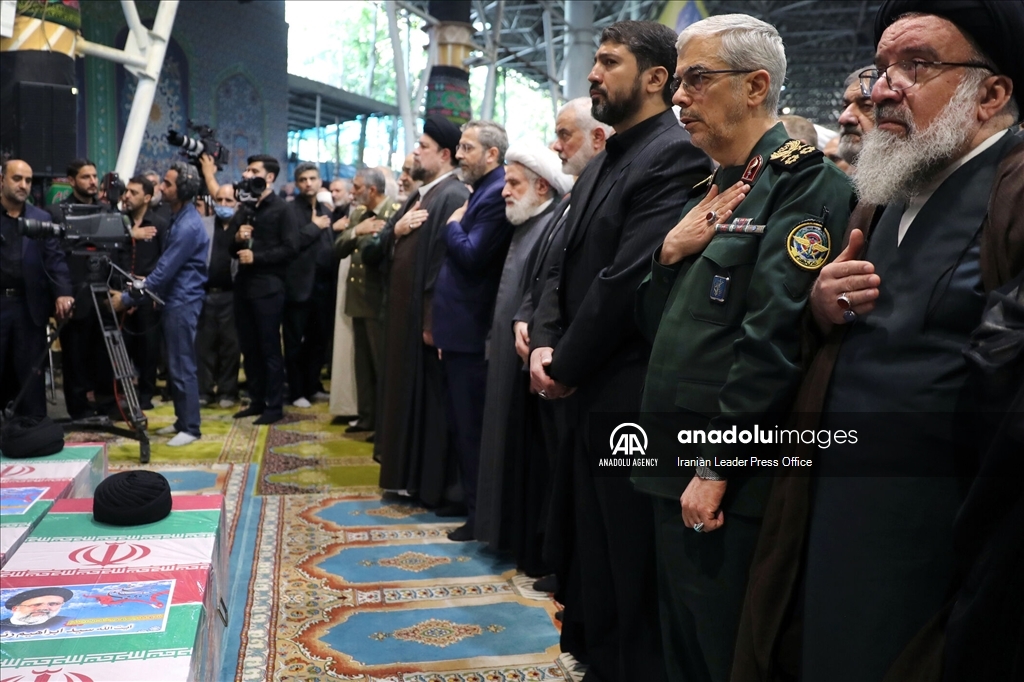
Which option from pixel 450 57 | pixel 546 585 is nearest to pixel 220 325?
pixel 546 585

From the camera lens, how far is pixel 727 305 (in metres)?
1.80

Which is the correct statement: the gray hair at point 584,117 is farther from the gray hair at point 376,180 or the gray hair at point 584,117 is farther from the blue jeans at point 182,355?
the blue jeans at point 182,355

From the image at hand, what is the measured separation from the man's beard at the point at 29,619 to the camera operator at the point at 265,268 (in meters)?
4.11

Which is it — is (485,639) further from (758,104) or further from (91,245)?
(91,245)

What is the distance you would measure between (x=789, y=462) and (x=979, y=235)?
50 centimetres

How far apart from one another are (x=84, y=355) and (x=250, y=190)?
167cm

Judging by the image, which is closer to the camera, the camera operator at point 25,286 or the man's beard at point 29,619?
the man's beard at point 29,619

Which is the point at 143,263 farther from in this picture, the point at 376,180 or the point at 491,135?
the point at 491,135

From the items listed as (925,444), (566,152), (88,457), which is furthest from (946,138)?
(88,457)

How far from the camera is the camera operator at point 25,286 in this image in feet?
18.2

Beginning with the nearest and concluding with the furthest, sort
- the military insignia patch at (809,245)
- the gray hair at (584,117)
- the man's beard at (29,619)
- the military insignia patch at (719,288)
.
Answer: the military insignia patch at (809,245)
the military insignia patch at (719,288)
the man's beard at (29,619)
the gray hair at (584,117)

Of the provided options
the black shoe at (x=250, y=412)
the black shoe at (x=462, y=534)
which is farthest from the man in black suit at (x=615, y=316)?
the black shoe at (x=250, y=412)

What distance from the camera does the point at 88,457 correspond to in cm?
371

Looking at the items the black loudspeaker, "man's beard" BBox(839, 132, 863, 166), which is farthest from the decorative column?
"man's beard" BBox(839, 132, 863, 166)
